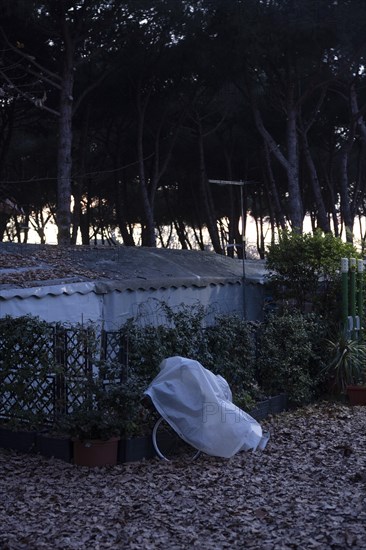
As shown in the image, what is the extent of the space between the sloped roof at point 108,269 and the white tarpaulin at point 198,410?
2.41 m

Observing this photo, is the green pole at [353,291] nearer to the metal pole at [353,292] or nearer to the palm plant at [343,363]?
the metal pole at [353,292]

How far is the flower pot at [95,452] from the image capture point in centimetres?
640

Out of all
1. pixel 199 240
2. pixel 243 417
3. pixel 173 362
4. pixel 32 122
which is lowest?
pixel 243 417

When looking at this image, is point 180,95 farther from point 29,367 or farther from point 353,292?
point 29,367

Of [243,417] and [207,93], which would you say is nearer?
[243,417]

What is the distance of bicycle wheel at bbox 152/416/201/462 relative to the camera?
22.0 ft

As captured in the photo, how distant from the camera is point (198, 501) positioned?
17.8 feet

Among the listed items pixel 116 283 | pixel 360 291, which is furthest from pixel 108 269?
pixel 360 291

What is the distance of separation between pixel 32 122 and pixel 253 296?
12.0 metres

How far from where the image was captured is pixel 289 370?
8953 millimetres

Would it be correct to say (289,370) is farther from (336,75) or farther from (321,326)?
(336,75)

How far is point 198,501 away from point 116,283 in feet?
14.9

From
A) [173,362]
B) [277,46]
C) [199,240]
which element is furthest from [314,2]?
[199,240]

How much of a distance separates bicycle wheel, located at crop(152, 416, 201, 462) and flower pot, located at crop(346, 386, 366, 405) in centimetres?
329
